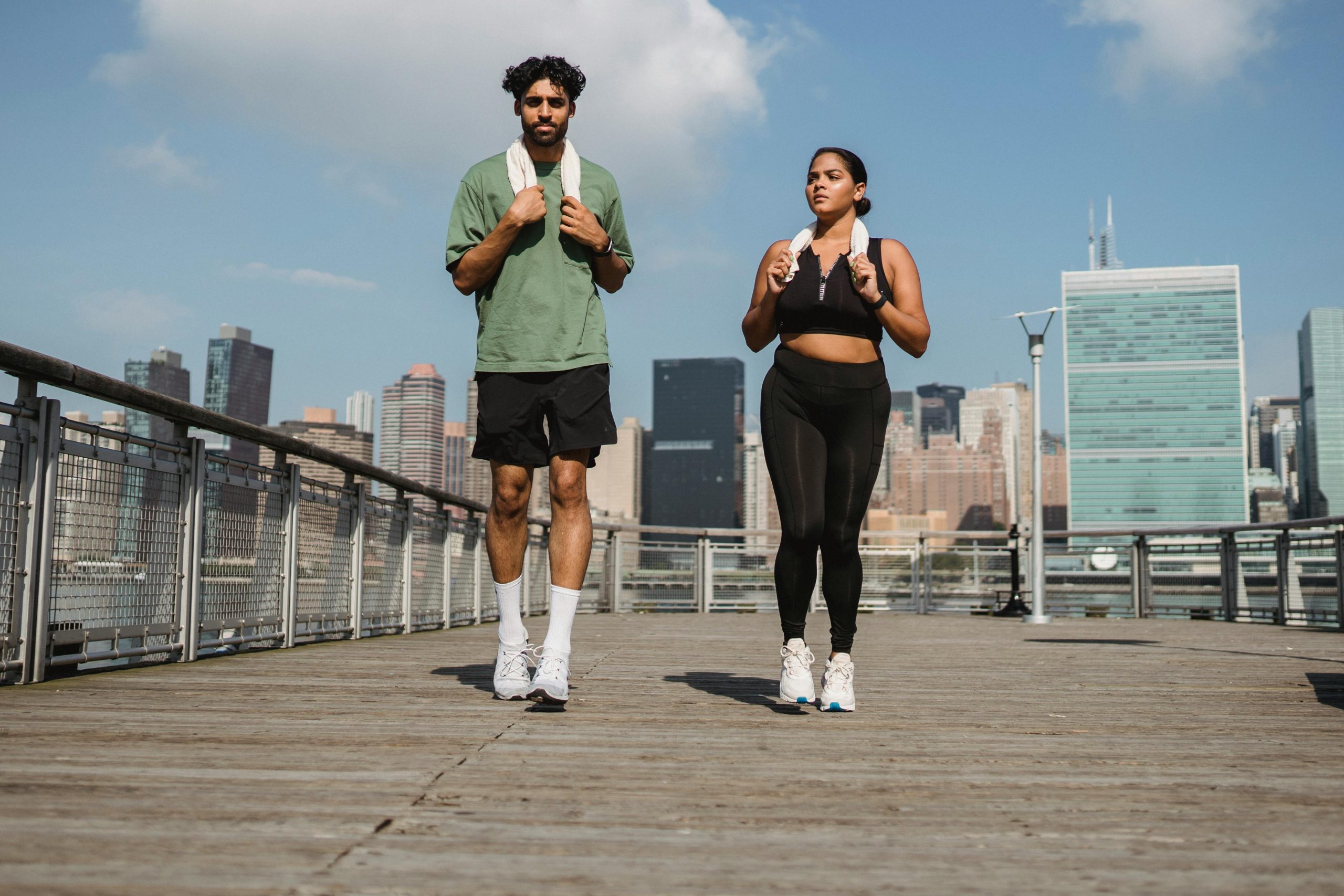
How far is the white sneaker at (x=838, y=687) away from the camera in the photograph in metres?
2.97

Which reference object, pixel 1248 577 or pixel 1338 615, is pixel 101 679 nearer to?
pixel 1338 615

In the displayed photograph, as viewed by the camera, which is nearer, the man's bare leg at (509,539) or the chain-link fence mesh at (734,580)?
the man's bare leg at (509,539)

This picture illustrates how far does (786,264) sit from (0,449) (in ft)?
7.13

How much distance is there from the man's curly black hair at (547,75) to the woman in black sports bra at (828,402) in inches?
30.4

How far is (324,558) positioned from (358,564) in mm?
496

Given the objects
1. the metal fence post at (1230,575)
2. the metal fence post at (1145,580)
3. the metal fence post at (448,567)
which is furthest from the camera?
the metal fence post at (1145,580)

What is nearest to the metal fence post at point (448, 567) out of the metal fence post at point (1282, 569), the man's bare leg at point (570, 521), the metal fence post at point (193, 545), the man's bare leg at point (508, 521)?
the metal fence post at point (193, 545)

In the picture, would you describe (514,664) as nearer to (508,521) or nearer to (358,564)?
(508,521)

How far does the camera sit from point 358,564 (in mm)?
6199

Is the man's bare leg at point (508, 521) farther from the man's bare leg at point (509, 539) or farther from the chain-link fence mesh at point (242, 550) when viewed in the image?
the chain-link fence mesh at point (242, 550)

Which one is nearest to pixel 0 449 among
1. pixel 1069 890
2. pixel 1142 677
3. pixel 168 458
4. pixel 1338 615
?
pixel 168 458

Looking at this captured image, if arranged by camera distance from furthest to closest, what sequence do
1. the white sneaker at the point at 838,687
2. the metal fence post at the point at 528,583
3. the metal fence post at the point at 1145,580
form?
the metal fence post at the point at 1145,580, the metal fence post at the point at 528,583, the white sneaker at the point at 838,687

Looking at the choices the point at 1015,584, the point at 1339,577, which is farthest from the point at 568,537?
the point at 1015,584

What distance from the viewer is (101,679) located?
3367 millimetres
